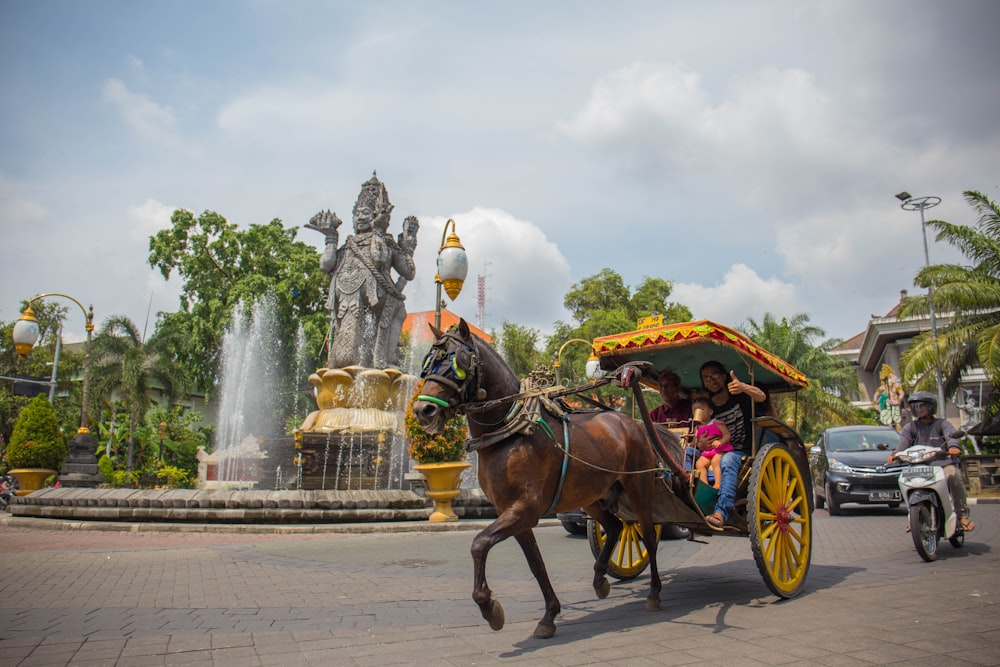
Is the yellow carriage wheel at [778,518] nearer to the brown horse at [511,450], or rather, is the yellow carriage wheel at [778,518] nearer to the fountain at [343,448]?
the brown horse at [511,450]

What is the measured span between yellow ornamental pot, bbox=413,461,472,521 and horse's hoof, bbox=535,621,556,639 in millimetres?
7840

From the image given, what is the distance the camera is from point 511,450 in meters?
4.81

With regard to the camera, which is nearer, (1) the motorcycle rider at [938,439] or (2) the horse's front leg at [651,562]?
(2) the horse's front leg at [651,562]

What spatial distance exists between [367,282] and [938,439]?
1488 cm

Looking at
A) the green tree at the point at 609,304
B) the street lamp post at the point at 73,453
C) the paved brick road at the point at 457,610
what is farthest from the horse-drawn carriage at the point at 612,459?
the green tree at the point at 609,304

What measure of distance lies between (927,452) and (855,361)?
5511 centimetres

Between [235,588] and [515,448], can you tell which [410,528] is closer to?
[235,588]

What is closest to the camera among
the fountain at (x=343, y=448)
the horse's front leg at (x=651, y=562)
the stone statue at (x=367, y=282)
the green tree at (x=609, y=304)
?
the horse's front leg at (x=651, y=562)

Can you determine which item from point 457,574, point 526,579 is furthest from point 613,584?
point 457,574

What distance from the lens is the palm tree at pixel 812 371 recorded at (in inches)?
1387

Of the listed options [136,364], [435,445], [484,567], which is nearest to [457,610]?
[484,567]

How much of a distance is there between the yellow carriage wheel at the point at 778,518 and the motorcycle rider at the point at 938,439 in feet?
8.79

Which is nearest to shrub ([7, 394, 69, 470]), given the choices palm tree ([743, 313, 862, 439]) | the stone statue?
the stone statue

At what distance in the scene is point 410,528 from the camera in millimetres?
12039
